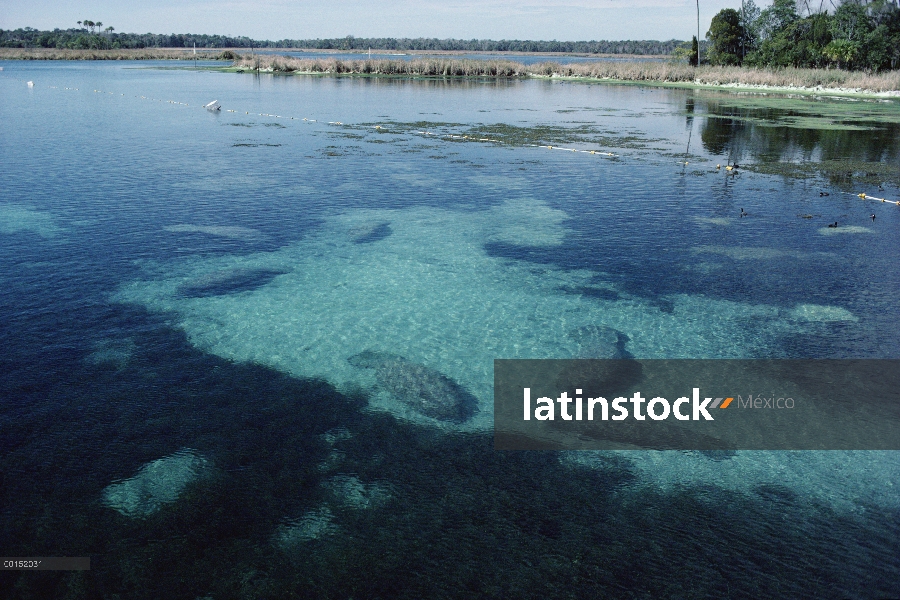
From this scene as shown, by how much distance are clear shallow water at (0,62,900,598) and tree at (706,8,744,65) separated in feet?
205

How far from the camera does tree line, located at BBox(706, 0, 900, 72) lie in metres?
66.6

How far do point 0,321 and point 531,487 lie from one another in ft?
34.7

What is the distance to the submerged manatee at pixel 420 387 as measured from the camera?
32.6 feet

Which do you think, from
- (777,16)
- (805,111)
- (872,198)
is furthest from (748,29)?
(872,198)

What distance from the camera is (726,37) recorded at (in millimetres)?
82688

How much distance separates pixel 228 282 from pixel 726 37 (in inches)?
Result: 3384

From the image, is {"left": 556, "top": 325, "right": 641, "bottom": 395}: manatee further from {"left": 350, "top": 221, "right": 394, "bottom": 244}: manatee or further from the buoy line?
the buoy line

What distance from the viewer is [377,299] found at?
1379 centimetres

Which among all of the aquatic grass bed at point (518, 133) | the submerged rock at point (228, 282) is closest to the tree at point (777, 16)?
the aquatic grass bed at point (518, 133)

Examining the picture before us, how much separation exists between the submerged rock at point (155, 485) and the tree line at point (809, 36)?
77.2 m

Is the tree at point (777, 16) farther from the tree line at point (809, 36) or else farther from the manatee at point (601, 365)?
the manatee at point (601, 365)

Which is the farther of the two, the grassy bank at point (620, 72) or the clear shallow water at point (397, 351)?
the grassy bank at point (620, 72)

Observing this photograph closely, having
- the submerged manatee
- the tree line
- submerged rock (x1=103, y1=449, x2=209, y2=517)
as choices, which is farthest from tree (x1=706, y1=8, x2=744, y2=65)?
submerged rock (x1=103, y1=449, x2=209, y2=517)

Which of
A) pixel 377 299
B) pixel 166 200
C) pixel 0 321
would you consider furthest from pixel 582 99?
pixel 0 321
